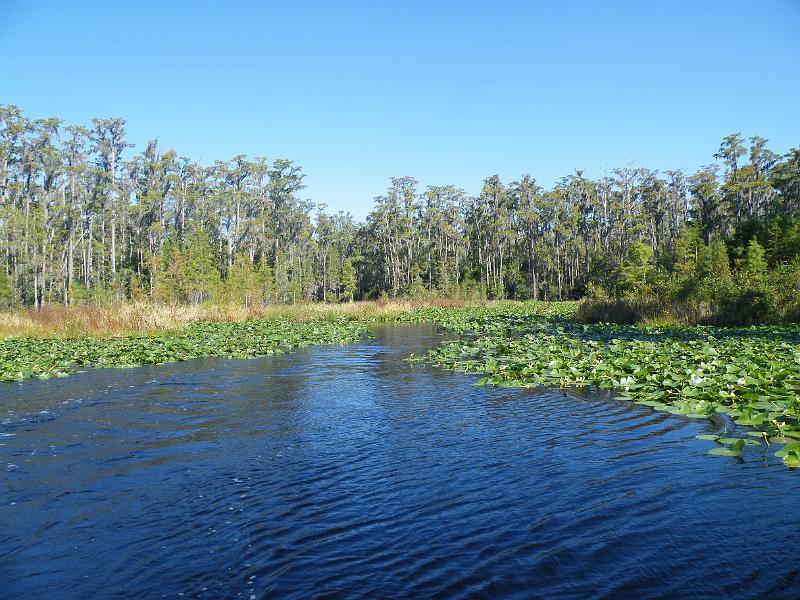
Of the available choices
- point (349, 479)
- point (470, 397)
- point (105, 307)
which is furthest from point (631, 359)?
point (105, 307)

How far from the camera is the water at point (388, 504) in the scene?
12.0 ft

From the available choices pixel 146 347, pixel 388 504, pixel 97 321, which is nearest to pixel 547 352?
pixel 388 504

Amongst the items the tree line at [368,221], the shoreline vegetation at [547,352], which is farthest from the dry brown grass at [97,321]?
the tree line at [368,221]

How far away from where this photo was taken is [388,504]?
4.95m

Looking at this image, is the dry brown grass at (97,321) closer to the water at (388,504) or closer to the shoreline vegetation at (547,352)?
the shoreline vegetation at (547,352)

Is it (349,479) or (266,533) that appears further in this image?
(349,479)

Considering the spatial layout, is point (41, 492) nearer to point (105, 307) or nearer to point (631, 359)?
point (631, 359)

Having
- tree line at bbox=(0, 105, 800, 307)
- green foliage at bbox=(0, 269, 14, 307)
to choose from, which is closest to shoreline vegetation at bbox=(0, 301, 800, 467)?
green foliage at bbox=(0, 269, 14, 307)

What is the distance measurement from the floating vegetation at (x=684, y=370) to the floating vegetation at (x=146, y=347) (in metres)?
5.98

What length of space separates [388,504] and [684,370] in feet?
22.5

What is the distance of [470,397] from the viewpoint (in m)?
9.69

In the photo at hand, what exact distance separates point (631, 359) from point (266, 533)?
29.9 feet

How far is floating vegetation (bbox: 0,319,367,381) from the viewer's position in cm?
1316

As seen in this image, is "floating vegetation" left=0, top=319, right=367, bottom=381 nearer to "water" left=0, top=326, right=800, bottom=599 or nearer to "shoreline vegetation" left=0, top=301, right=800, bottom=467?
"shoreline vegetation" left=0, top=301, right=800, bottom=467
